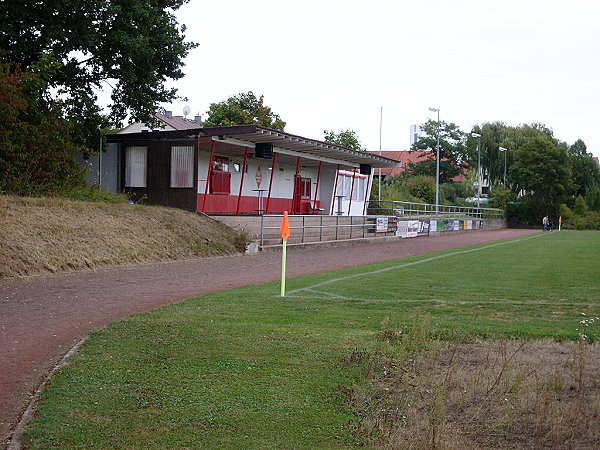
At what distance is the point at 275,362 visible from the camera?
6.92m

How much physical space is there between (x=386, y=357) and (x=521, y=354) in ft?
4.97

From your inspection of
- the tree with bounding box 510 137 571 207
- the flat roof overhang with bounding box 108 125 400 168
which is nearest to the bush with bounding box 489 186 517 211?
the tree with bounding box 510 137 571 207

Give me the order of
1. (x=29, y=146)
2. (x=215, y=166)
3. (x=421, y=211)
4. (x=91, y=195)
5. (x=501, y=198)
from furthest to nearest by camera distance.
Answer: (x=501, y=198) < (x=421, y=211) < (x=215, y=166) < (x=91, y=195) < (x=29, y=146)

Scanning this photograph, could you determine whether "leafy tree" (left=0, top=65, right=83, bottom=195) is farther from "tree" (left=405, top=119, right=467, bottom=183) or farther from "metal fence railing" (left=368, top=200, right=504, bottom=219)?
"tree" (left=405, top=119, right=467, bottom=183)

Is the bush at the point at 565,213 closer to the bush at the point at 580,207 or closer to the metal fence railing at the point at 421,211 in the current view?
the bush at the point at 580,207

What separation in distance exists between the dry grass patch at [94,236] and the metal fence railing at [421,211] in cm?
2186

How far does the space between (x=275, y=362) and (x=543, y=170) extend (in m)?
70.4

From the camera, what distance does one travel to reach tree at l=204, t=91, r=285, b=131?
52.8 meters

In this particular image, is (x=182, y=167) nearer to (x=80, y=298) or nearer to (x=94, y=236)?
(x=94, y=236)

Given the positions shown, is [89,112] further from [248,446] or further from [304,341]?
[248,446]

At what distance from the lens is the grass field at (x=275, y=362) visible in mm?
5062

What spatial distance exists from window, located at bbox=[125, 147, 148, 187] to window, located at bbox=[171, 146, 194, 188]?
1.56 metres

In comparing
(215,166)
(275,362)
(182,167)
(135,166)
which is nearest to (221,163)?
(215,166)

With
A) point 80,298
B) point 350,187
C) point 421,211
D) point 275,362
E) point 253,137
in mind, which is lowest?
point 80,298
